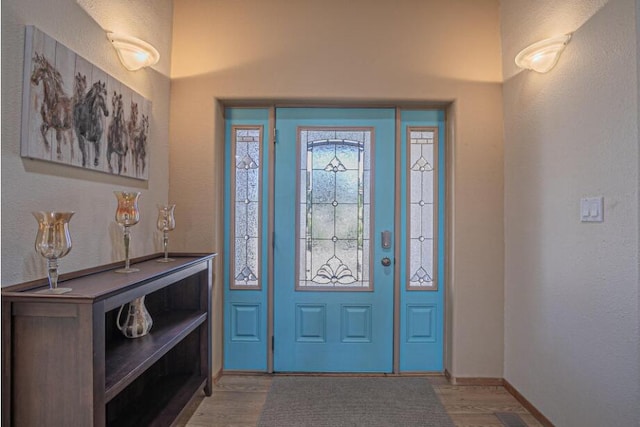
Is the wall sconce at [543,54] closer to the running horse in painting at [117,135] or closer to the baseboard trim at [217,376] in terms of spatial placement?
the running horse in painting at [117,135]

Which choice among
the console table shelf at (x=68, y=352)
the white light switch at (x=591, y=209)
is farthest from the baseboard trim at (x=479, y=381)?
the console table shelf at (x=68, y=352)

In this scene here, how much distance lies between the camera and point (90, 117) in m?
1.60

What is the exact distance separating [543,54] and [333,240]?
1.76m

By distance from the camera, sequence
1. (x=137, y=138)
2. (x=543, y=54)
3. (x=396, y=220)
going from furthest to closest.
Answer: (x=396, y=220)
(x=137, y=138)
(x=543, y=54)

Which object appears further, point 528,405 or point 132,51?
point 528,405

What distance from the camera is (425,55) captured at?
2436 millimetres

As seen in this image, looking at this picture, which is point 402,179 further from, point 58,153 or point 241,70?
point 58,153

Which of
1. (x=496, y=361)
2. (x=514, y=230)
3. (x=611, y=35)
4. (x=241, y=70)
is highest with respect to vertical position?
(x=241, y=70)

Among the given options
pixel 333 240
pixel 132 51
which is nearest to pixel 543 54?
pixel 333 240

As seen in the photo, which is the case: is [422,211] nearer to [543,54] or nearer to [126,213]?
[543,54]

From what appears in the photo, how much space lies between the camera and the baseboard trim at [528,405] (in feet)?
6.42

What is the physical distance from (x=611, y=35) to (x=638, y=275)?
1103mm

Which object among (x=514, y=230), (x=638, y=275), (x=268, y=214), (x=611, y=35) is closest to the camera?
(x=638, y=275)

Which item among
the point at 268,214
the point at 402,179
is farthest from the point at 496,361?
the point at 268,214
